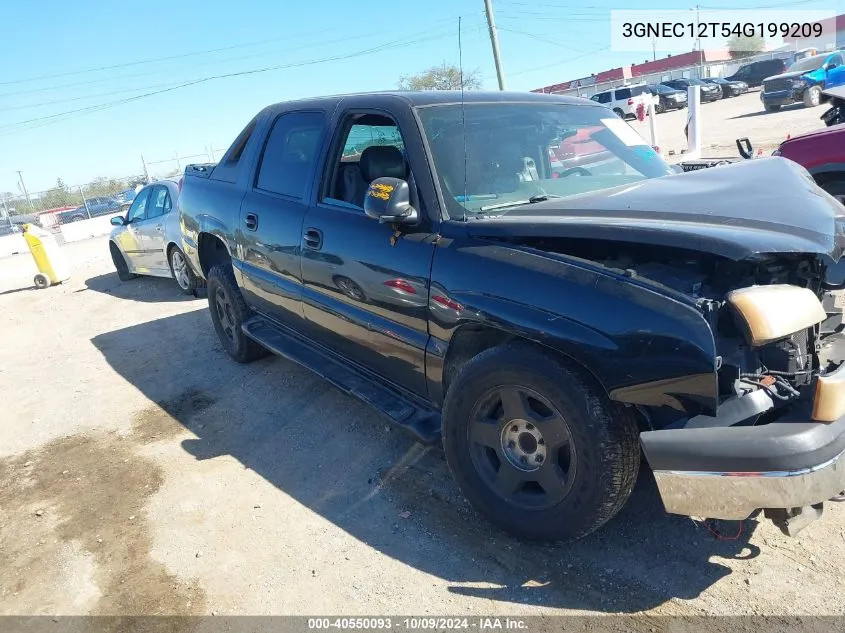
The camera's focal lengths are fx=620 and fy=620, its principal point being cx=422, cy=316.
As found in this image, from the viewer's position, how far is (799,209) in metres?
2.56

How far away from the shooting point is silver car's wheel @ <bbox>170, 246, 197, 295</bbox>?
Result: 8121 mm

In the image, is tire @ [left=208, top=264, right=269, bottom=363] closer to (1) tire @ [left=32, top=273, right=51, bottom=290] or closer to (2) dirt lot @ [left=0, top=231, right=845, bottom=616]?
(2) dirt lot @ [left=0, top=231, right=845, bottom=616]

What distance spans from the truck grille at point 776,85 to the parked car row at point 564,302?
2167 centimetres

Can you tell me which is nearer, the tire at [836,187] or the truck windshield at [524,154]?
the truck windshield at [524,154]

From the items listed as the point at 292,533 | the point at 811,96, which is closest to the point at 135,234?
the point at 292,533

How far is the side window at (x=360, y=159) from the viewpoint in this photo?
3.49 metres

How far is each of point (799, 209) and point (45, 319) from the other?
30.1 ft

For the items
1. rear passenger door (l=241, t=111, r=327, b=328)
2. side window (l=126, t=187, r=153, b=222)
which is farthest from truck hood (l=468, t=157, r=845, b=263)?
side window (l=126, t=187, r=153, b=222)

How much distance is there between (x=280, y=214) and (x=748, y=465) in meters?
3.06

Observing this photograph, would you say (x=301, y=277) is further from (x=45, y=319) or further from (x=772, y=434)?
(x=45, y=319)

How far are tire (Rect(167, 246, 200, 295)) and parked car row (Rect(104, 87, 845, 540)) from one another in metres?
4.35

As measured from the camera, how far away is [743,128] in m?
19.5

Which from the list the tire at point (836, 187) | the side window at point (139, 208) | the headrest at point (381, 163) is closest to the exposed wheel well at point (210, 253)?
the headrest at point (381, 163)

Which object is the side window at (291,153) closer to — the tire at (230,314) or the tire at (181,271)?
the tire at (230,314)
